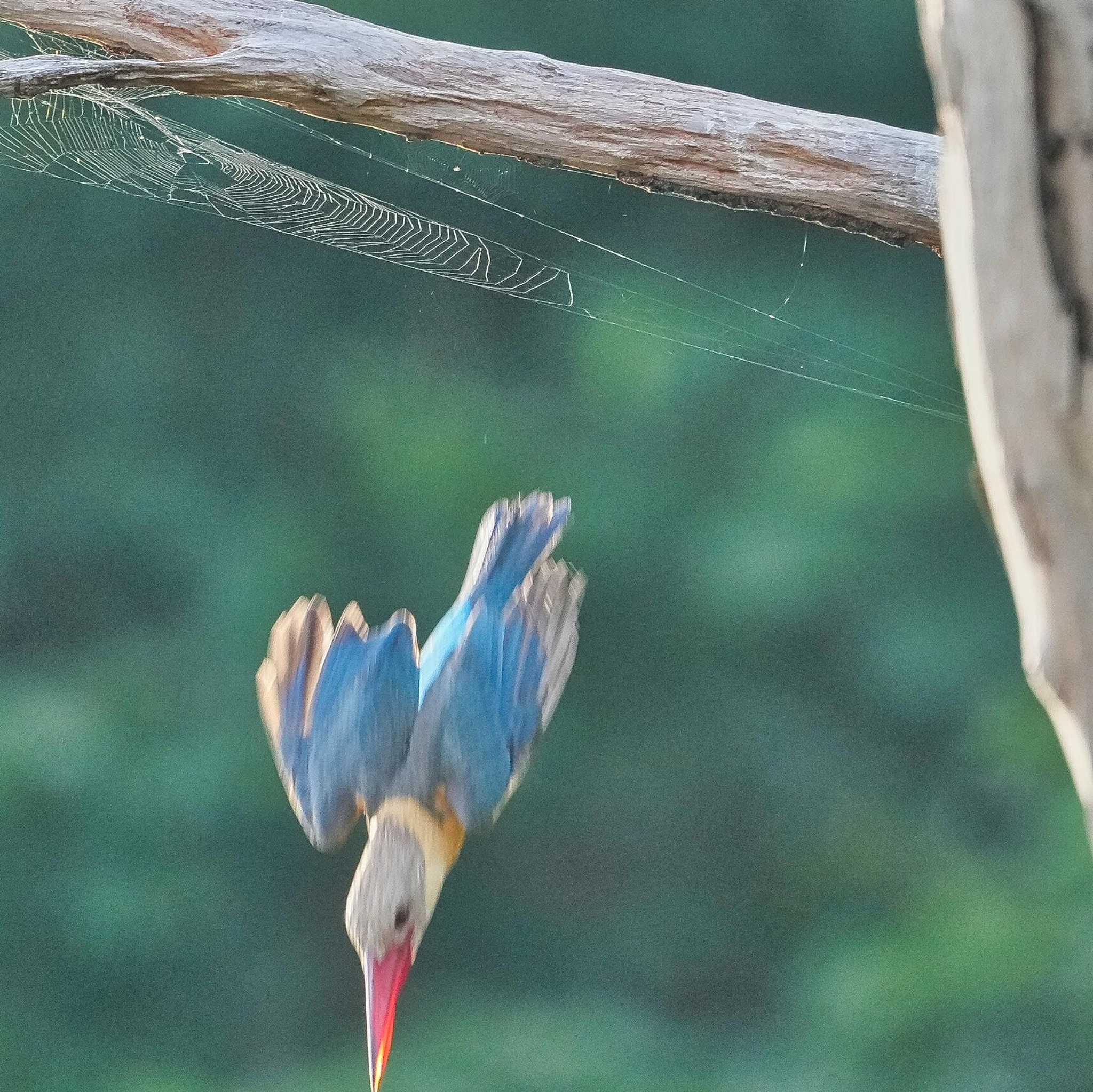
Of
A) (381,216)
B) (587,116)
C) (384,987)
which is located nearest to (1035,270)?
(587,116)

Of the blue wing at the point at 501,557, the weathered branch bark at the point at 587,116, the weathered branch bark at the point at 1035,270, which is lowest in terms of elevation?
the blue wing at the point at 501,557

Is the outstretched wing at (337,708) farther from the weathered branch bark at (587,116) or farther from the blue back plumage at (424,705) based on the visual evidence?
the weathered branch bark at (587,116)

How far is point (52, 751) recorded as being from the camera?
1908mm

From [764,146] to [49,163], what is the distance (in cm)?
112

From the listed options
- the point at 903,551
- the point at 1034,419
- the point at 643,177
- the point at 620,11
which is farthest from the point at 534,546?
the point at 620,11

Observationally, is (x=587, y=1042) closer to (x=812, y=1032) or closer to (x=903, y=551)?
(x=812, y=1032)

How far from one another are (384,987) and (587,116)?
525 millimetres

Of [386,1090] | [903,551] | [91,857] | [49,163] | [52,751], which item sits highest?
[49,163]

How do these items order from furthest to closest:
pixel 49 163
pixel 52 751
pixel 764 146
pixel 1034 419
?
pixel 52 751 < pixel 49 163 < pixel 764 146 < pixel 1034 419

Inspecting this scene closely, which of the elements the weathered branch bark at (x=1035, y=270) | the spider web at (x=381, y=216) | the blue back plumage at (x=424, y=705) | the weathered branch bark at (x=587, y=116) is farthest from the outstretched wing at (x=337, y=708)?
the weathered branch bark at (x=1035, y=270)

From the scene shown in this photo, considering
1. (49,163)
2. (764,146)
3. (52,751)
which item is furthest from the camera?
(52,751)

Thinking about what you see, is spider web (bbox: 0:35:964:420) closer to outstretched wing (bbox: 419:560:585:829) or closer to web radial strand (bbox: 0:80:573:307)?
web radial strand (bbox: 0:80:573:307)

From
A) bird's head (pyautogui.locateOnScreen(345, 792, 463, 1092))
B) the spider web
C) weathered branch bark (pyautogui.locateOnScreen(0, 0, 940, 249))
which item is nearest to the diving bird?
bird's head (pyautogui.locateOnScreen(345, 792, 463, 1092))

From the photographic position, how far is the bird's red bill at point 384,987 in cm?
85
